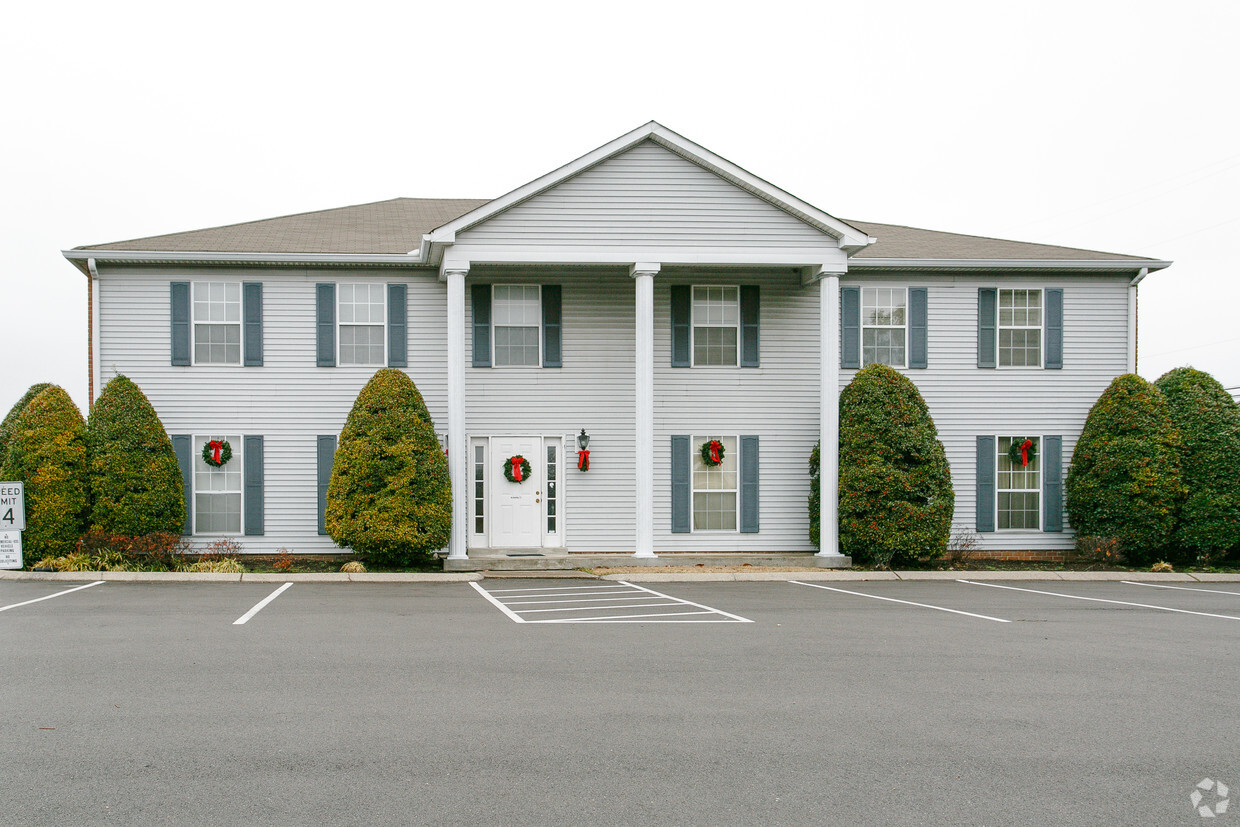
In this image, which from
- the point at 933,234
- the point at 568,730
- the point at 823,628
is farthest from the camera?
the point at 933,234

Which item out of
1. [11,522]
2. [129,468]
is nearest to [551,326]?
[129,468]

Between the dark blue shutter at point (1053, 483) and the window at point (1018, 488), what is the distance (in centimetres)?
10

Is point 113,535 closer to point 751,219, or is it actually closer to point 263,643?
point 263,643

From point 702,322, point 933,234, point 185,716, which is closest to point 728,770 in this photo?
point 185,716

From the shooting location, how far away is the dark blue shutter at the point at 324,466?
55.4 ft

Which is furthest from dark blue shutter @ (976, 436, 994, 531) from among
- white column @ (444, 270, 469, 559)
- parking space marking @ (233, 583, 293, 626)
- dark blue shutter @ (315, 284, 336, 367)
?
parking space marking @ (233, 583, 293, 626)

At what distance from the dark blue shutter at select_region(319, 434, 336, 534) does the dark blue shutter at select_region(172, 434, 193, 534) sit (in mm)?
2315

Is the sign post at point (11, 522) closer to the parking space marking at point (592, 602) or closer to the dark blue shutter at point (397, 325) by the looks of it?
the dark blue shutter at point (397, 325)

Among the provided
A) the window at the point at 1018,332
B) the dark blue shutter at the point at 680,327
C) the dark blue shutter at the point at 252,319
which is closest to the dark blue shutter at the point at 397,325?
the dark blue shutter at the point at 252,319

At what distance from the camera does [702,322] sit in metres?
17.8

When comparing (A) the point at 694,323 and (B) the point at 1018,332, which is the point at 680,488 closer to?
(A) the point at 694,323

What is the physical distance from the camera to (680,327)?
17.7 meters

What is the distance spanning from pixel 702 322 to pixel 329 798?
13.8 m

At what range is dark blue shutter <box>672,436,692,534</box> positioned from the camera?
1755 centimetres
